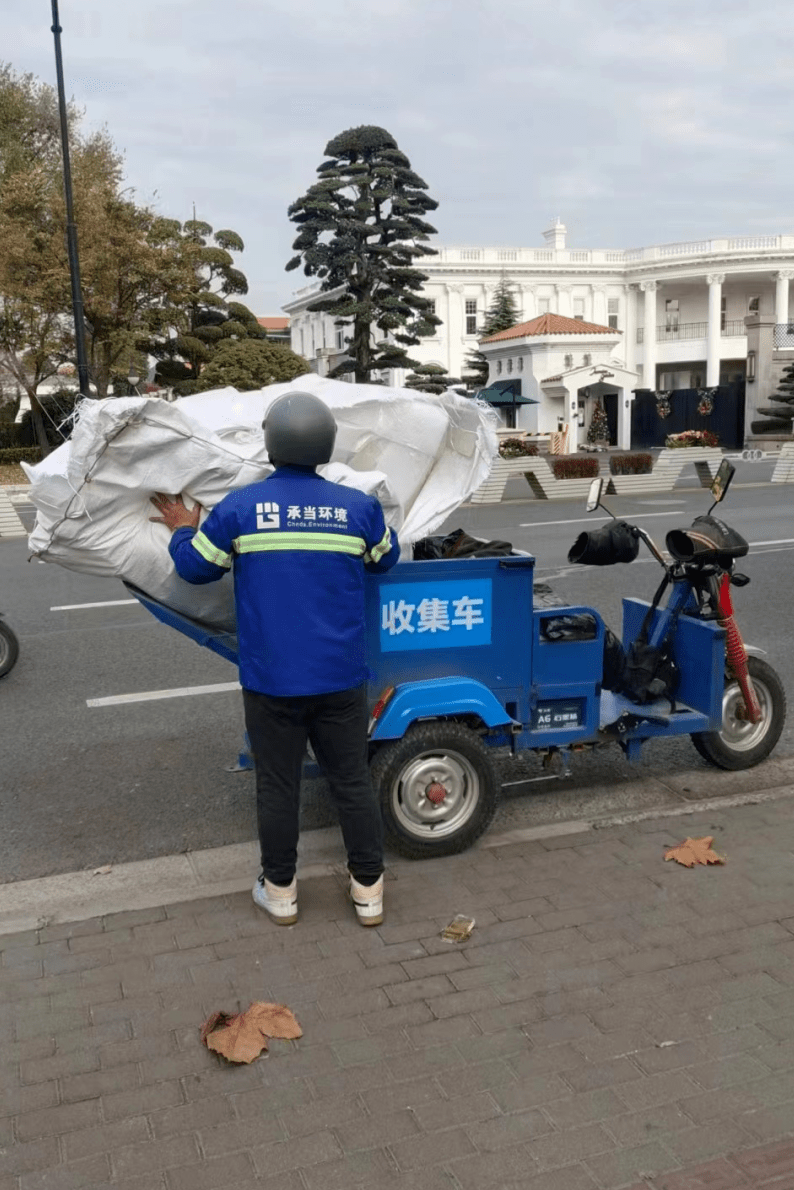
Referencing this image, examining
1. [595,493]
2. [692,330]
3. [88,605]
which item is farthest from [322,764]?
[692,330]

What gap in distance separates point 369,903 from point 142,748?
2.66m

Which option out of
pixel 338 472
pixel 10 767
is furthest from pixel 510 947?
pixel 10 767

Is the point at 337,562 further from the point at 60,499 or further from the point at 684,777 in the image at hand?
the point at 684,777

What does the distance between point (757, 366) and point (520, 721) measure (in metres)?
45.2

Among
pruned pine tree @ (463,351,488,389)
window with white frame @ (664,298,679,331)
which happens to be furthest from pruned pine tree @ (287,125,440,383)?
window with white frame @ (664,298,679,331)

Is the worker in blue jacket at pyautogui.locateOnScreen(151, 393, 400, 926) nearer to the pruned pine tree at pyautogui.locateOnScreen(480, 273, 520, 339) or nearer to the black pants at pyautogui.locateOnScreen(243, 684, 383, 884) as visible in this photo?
the black pants at pyautogui.locateOnScreen(243, 684, 383, 884)

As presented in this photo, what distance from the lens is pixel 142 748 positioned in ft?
20.1

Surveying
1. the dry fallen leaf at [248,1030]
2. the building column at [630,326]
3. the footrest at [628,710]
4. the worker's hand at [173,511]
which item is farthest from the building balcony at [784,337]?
the dry fallen leaf at [248,1030]

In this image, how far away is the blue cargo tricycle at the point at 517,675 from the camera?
4281mm

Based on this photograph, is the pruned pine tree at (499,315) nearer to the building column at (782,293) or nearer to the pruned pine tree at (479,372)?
the pruned pine tree at (479,372)

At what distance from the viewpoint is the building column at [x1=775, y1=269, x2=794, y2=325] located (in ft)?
212

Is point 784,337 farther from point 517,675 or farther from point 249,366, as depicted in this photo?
point 517,675

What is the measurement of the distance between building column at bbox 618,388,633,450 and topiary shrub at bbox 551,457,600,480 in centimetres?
2651

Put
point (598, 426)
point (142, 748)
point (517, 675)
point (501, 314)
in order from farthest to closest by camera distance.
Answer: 1. point (501, 314)
2. point (598, 426)
3. point (142, 748)
4. point (517, 675)
